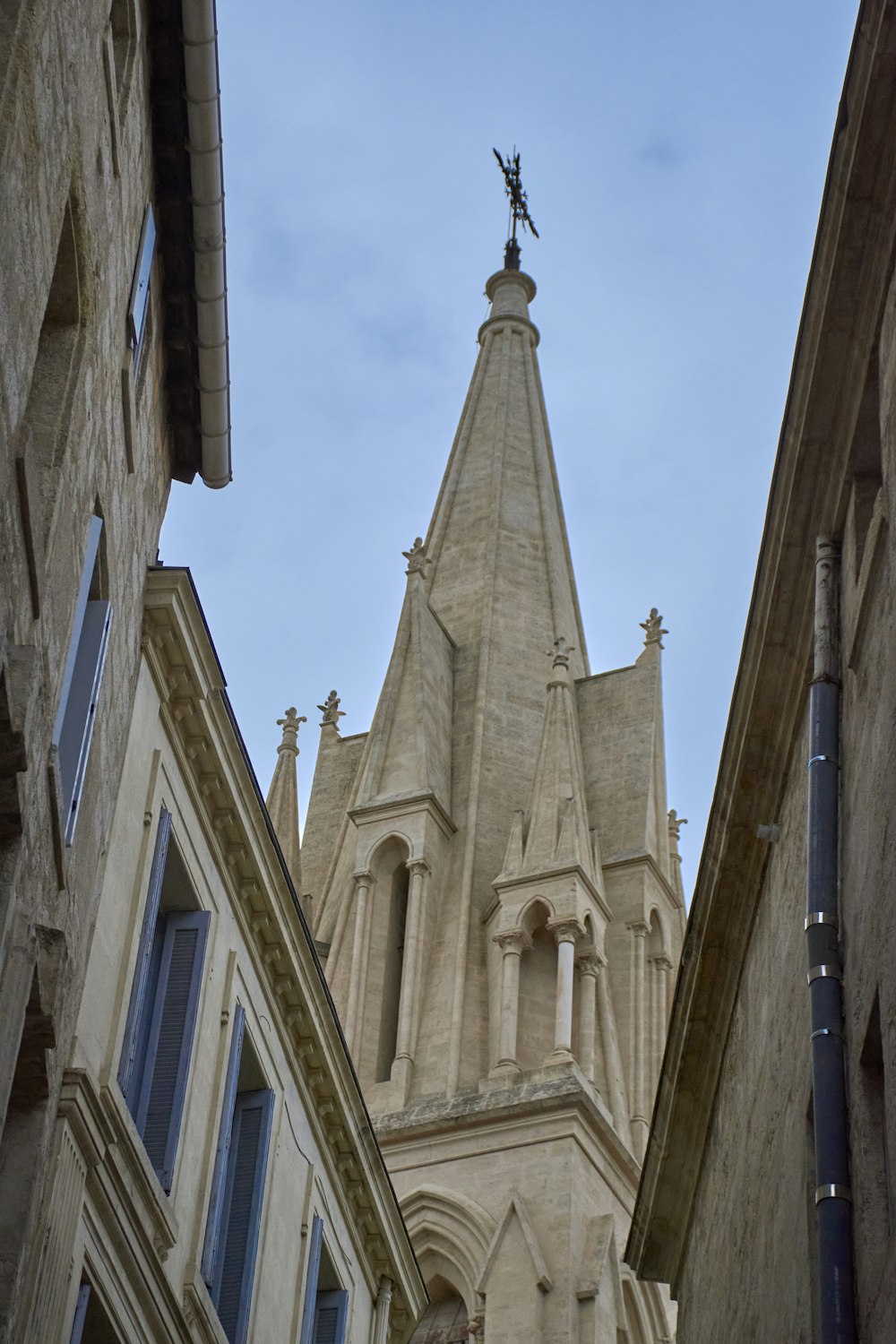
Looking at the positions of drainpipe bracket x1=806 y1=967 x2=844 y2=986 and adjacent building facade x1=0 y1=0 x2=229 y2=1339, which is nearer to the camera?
adjacent building facade x1=0 y1=0 x2=229 y2=1339

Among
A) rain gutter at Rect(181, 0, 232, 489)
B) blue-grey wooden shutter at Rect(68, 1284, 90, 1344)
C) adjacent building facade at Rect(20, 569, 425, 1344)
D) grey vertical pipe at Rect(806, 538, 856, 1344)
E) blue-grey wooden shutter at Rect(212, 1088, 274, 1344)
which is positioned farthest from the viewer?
blue-grey wooden shutter at Rect(212, 1088, 274, 1344)

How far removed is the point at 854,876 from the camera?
1136 centimetres

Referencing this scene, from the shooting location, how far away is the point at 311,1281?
1928 centimetres

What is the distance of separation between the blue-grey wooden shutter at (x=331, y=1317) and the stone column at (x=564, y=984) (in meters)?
19.2

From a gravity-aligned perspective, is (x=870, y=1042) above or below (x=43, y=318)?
below

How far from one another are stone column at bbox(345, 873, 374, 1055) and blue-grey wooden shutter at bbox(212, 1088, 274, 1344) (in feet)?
74.3

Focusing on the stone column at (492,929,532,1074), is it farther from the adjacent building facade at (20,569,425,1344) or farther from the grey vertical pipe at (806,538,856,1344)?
the grey vertical pipe at (806,538,856,1344)

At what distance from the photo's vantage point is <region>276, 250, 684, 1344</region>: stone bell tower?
37.1 metres

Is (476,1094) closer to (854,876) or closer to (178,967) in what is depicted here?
(178,967)

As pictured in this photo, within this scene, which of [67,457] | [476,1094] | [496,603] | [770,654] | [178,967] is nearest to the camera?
[67,457]

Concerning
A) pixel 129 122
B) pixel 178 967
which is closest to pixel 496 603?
pixel 178 967

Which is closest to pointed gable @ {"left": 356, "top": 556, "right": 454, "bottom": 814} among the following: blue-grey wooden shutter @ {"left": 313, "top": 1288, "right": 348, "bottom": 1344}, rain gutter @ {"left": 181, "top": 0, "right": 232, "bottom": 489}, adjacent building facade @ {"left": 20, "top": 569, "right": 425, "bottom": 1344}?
blue-grey wooden shutter @ {"left": 313, "top": 1288, "right": 348, "bottom": 1344}

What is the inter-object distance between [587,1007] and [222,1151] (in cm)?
2534

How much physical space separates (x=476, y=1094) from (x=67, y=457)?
28809 mm
